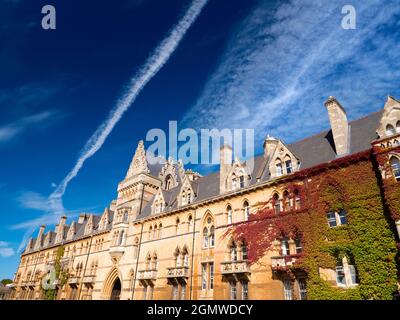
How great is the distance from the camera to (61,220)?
62469mm

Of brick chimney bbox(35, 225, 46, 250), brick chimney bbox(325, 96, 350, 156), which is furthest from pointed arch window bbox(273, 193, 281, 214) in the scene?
brick chimney bbox(35, 225, 46, 250)

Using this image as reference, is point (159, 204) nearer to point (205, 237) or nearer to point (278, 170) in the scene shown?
point (205, 237)

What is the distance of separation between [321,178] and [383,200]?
170 inches

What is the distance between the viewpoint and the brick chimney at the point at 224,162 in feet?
96.5

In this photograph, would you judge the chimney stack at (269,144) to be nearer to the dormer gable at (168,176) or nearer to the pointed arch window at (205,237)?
the pointed arch window at (205,237)

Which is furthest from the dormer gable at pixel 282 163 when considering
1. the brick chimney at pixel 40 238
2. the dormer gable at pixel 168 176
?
the brick chimney at pixel 40 238

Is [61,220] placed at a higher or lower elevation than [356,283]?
higher

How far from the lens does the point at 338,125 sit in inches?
904

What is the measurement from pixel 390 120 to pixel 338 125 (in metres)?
4.25

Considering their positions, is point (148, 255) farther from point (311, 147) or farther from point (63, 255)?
point (63, 255)

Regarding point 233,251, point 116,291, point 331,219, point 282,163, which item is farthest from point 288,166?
point 116,291

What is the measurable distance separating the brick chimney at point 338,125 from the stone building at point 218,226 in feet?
0.27

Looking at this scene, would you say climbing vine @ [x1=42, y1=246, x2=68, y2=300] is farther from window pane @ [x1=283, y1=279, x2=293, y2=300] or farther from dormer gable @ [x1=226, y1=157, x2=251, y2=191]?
window pane @ [x1=283, y1=279, x2=293, y2=300]
